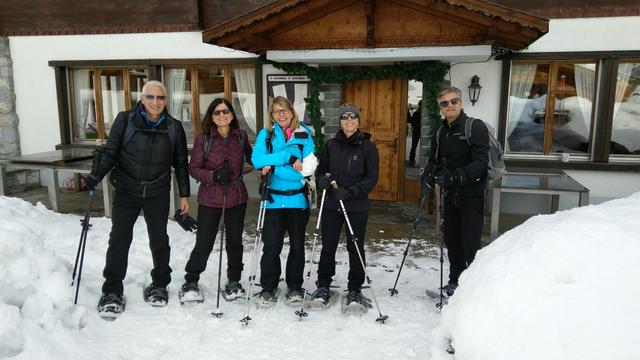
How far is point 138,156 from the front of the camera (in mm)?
4066

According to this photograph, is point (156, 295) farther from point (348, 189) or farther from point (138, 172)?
point (348, 189)

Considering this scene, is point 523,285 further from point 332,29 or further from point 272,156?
point 332,29

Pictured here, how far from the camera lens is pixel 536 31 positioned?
20.1 feet

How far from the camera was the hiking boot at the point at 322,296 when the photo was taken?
4.25m

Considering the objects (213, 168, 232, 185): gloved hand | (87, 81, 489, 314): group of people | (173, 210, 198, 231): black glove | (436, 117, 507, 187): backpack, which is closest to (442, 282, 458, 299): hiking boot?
(87, 81, 489, 314): group of people

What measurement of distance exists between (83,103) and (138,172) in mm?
6933

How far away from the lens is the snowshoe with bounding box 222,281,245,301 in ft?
14.4

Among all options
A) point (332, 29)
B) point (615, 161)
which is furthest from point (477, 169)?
point (615, 161)

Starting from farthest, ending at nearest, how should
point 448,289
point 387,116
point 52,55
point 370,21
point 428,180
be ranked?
1. point 52,55
2. point 387,116
3. point 370,21
4. point 448,289
5. point 428,180

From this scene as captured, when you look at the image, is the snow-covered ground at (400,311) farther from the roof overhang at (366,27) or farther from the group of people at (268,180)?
the roof overhang at (366,27)

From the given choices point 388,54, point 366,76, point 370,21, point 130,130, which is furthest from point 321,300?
point 366,76

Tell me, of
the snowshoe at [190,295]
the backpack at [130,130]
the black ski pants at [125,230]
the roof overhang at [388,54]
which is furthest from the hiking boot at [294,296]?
the roof overhang at [388,54]

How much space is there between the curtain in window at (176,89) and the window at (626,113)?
755 centimetres

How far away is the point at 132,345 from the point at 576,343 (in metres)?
2.98
